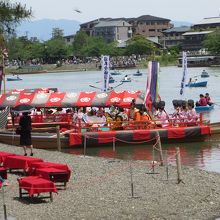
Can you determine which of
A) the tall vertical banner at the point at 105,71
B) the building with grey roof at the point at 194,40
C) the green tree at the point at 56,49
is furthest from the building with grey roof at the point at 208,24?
the tall vertical banner at the point at 105,71

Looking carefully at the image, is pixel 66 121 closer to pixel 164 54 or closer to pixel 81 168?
pixel 81 168

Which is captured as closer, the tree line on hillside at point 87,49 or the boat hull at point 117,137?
the boat hull at point 117,137

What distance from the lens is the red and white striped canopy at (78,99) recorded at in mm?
31797

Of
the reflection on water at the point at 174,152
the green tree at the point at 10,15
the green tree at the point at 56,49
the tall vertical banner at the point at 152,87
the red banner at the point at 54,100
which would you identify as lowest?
the green tree at the point at 56,49

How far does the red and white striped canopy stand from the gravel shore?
10.6m

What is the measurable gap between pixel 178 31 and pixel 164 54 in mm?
16135

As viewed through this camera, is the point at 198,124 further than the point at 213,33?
No

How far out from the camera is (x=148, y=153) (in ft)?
93.1

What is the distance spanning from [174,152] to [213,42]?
14140 cm

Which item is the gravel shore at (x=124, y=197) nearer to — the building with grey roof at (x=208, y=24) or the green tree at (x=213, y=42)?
the green tree at (x=213, y=42)

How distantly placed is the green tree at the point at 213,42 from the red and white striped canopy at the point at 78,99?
449 feet

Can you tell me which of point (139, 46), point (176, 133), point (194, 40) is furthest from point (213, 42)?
point (176, 133)

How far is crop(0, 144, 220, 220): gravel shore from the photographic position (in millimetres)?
14836

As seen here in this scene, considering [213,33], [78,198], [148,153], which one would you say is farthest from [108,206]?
[213,33]
